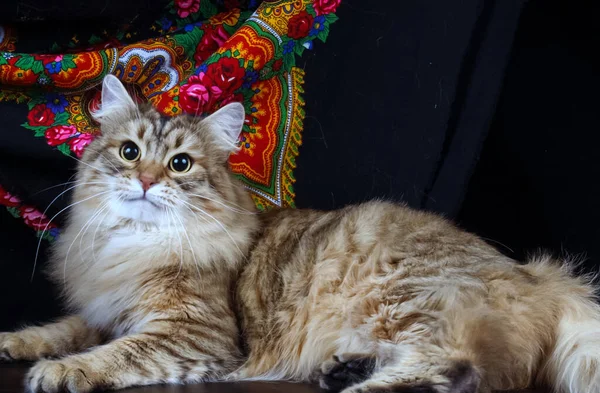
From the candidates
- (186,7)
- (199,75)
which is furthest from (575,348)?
(186,7)

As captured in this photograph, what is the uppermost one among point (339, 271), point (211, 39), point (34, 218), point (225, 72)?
point (211, 39)

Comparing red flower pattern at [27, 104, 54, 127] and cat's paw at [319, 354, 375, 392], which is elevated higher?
red flower pattern at [27, 104, 54, 127]

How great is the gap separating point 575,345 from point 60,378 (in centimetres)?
136

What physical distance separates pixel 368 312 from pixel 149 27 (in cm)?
156

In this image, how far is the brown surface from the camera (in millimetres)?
1986

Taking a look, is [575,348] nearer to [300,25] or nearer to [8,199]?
[300,25]

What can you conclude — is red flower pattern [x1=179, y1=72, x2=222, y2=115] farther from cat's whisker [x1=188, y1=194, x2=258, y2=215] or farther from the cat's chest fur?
the cat's chest fur

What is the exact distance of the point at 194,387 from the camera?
81.6 inches

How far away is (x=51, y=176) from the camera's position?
A: 9.70ft

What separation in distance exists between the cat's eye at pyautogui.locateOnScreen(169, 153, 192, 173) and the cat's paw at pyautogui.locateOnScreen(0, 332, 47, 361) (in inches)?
26.4

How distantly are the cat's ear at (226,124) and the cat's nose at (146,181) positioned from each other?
0.38 metres

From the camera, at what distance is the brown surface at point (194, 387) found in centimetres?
199

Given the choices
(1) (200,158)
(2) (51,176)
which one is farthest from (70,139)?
(1) (200,158)

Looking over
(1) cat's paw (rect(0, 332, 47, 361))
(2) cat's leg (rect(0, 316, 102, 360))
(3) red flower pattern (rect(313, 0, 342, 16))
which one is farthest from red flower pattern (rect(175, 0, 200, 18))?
(1) cat's paw (rect(0, 332, 47, 361))
